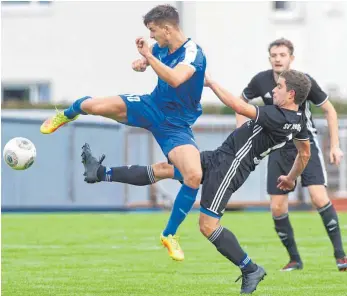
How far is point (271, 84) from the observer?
11.5 m

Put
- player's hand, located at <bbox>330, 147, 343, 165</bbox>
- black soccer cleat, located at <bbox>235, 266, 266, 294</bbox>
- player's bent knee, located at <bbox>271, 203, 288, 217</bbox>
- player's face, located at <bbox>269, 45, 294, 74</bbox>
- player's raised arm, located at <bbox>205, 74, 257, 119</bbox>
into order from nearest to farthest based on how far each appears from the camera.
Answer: player's raised arm, located at <bbox>205, 74, 257, 119</bbox> → black soccer cleat, located at <bbox>235, 266, 266, 294</bbox> → player's hand, located at <bbox>330, 147, 343, 165</bbox> → player's face, located at <bbox>269, 45, 294, 74</bbox> → player's bent knee, located at <bbox>271, 203, 288, 217</bbox>

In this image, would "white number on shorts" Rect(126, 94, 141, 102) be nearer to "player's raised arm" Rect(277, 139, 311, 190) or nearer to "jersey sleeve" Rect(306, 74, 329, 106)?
"player's raised arm" Rect(277, 139, 311, 190)

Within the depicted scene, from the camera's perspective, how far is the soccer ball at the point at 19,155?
10.0 meters

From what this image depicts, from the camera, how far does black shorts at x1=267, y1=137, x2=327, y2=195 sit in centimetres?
1158

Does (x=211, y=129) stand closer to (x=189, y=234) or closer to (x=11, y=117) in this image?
(x=11, y=117)

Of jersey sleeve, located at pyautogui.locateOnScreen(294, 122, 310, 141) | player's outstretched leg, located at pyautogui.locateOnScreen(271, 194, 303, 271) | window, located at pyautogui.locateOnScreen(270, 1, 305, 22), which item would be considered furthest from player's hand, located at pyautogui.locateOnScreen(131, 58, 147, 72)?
window, located at pyautogui.locateOnScreen(270, 1, 305, 22)

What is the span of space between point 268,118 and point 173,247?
1.48 meters

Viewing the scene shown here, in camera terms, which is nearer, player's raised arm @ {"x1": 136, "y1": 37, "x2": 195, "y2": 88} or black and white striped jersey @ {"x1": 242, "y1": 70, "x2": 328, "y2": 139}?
player's raised arm @ {"x1": 136, "y1": 37, "x2": 195, "y2": 88}

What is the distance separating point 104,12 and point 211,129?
7547 millimetres

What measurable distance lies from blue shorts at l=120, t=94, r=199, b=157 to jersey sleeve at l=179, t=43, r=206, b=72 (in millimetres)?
574

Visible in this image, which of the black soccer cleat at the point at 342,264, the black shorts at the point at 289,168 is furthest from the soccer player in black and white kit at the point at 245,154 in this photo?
the black soccer cleat at the point at 342,264

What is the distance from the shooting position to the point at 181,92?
10.0 meters

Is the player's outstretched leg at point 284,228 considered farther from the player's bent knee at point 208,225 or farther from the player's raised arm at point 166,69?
the player's raised arm at point 166,69

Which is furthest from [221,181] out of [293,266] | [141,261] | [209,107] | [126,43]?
[126,43]
